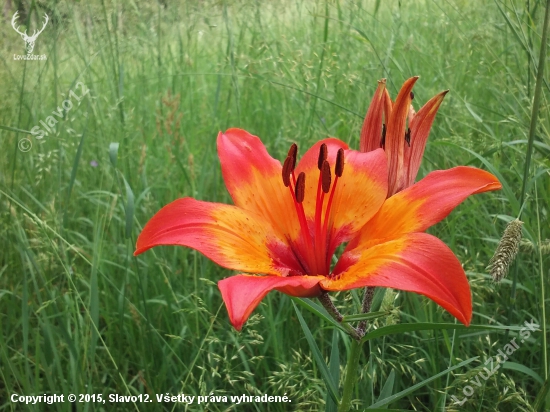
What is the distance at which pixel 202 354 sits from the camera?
4.72ft

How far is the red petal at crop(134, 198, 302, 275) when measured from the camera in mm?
739

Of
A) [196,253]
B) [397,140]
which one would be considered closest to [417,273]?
[397,140]

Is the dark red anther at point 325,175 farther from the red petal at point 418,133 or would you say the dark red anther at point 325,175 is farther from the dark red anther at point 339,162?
the red petal at point 418,133

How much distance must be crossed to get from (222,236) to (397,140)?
29 centimetres

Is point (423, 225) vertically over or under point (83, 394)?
over

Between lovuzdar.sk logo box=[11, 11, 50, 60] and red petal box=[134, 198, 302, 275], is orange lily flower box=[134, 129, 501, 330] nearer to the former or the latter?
red petal box=[134, 198, 302, 275]

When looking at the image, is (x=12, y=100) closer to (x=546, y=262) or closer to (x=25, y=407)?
(x=25, y=407)

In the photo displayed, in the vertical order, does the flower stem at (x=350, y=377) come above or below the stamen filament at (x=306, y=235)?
below

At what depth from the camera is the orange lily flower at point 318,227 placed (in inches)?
25.2

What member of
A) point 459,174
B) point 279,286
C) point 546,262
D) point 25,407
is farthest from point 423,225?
point 25,407

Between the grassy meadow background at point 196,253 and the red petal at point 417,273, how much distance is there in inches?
6.9

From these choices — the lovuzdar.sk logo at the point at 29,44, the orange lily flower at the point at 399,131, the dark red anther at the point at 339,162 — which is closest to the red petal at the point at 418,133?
the orange lily flower at the point at 399,131

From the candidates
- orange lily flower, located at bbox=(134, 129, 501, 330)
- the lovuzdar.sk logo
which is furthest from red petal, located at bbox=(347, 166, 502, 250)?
the lovuzdar.sk logo

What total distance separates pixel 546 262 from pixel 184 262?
99 centimetres
